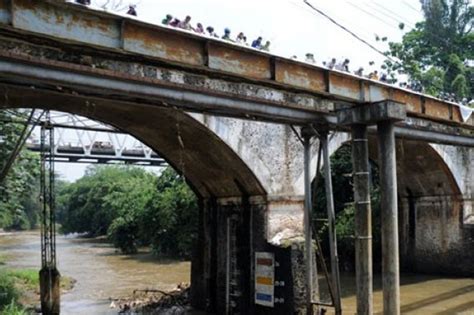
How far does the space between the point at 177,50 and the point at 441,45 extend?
32.1 m

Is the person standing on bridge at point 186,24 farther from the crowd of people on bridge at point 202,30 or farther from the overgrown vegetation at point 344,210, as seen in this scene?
the overgrown vegetation at point 344,210

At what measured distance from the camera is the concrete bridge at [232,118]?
6.26m

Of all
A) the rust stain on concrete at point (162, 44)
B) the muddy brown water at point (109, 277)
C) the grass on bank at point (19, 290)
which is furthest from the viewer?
the muddy brown water at point (109, 277)

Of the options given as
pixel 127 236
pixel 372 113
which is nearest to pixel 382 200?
pixel 372 113

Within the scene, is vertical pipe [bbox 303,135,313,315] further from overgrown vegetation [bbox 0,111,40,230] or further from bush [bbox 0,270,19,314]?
bush [bbox 0,270,19,314]

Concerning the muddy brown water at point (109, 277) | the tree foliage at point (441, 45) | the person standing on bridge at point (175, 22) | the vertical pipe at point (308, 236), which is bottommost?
the muddy brown water at point (109, 277)

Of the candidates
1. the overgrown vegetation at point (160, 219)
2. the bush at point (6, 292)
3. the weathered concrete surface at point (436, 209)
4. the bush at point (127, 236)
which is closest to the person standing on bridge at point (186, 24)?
the overgrown vegetation at point (160, 219)

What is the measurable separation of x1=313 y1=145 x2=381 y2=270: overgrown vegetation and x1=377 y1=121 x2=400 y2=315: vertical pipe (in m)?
10.7

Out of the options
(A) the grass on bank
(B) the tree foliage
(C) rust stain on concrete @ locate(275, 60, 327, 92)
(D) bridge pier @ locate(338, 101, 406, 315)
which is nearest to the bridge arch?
(C) rust stain on concrete @ locate(275, 60, 327, 92)

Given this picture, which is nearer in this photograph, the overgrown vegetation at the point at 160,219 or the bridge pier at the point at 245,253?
the bridge pier at the point at 245,253

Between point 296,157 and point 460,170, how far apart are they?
857 centimetres

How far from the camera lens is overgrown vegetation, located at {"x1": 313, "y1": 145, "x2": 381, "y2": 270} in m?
20.1

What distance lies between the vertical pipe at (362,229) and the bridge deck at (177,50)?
876mm

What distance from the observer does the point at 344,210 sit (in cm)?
2083
